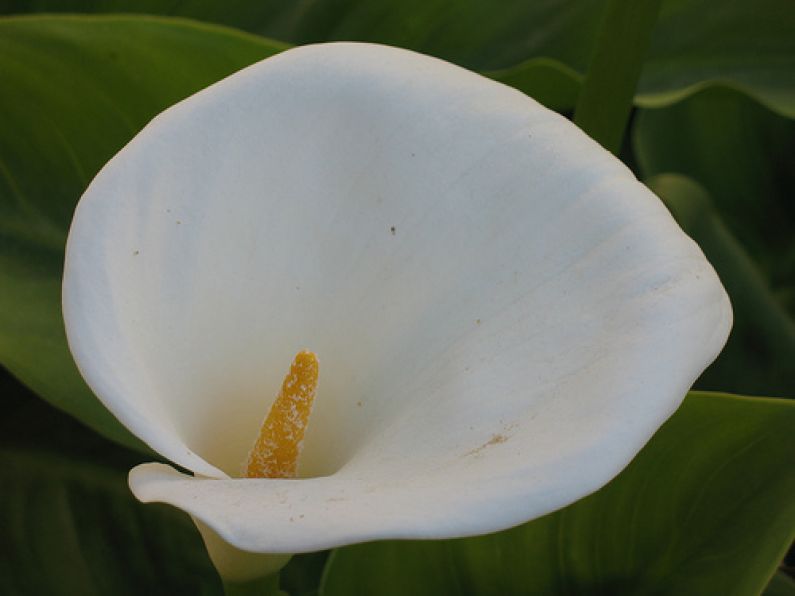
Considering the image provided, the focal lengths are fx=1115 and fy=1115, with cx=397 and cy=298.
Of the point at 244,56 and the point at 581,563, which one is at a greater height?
the point at 244,56

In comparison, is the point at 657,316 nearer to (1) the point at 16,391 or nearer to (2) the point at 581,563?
(2) the point at 581,563

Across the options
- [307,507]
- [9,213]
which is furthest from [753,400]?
[9,213]

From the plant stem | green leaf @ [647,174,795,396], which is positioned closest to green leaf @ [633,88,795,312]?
green leaf @ [647,174,795,396]

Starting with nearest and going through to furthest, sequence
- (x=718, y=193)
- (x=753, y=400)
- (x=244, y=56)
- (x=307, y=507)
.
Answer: (x=307, y=507) → (x=753, y=400) → (x=244, y=56) → (x=718, y=193)

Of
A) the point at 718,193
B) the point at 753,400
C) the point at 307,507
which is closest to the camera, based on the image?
the point at 307,507

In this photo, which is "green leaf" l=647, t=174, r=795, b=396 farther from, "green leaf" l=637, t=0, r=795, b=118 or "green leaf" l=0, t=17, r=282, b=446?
"green leaf" l=0, t=17, r=282, b=446

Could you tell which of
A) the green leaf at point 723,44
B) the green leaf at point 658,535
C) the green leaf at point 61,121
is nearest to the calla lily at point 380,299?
the green leaf at point 658,535
